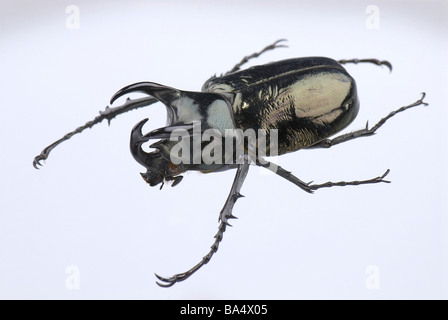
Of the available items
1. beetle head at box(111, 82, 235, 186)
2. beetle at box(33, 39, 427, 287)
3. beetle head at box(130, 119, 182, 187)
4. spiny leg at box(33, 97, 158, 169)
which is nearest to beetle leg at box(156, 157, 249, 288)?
beetle at box(33, 39, 427, 287)

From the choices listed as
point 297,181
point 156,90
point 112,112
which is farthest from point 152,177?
point 297,181

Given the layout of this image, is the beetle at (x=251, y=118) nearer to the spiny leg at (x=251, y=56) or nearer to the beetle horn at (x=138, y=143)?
the beetle horn at (x=138, y=143)

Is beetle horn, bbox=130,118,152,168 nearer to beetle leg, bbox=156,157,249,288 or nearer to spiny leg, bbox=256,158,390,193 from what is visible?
beetle leg, bbox=156,157,249,288

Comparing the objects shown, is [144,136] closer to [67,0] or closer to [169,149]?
[169,149]

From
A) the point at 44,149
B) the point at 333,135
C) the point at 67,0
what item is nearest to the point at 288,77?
the point at 333,135


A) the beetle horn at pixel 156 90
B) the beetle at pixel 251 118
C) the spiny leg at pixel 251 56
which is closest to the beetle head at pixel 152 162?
the beetle at pixel 251 118

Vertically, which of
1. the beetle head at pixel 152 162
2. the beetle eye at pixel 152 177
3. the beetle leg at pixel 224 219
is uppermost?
the beetle head at pixel 152 162

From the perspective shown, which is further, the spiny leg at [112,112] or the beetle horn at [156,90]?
the spiny leg at [112,112]
